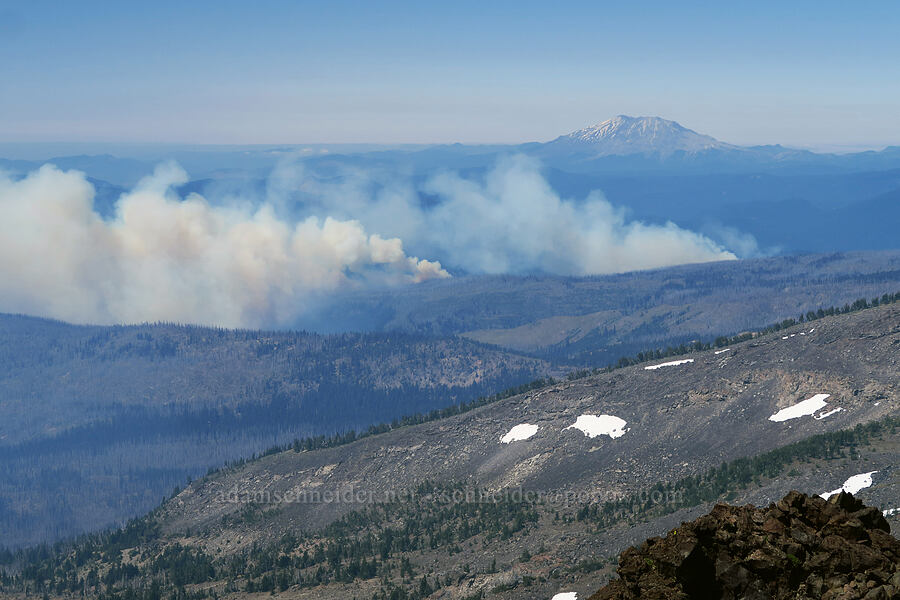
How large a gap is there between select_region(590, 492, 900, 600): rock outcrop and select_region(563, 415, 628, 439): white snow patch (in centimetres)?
13234

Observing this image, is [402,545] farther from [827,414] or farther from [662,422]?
[827,414]

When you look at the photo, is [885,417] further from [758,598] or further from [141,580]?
[141,580]

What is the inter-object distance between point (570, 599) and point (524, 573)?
17159mm

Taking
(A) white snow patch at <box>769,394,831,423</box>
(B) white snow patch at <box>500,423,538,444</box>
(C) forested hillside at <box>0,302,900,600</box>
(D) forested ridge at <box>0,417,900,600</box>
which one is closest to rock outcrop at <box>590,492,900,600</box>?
(C) forested hillside at <box>0,302,900,600</box>

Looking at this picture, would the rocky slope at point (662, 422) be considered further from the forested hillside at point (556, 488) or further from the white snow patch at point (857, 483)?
the white snow patch at point (857, 483)

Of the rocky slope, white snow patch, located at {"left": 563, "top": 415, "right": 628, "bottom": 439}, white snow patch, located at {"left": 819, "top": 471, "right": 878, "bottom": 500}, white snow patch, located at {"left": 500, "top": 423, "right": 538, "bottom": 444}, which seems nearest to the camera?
white snow patch, located at {"left": 819, "top": 471, "right": 878, "bottom": 500}

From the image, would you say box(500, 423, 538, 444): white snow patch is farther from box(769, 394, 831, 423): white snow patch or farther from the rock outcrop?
the rock outcrop

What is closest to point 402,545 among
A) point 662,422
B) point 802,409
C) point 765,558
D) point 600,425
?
point 600,425

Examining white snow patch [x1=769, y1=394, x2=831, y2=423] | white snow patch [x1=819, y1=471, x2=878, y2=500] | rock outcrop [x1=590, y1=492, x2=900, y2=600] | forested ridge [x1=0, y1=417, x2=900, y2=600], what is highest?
rock outcrop [x1=590, y1=492, x2=900, y2=600]

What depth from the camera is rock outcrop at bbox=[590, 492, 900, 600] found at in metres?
36.9

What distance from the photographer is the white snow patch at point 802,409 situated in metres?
155

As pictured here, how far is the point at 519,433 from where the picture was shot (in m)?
188

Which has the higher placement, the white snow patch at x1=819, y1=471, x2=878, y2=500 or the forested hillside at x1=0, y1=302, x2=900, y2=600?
the white snow patch at x1=819, y1=471, x2=878, y2=500

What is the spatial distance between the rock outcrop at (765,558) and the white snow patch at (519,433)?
475 feet
